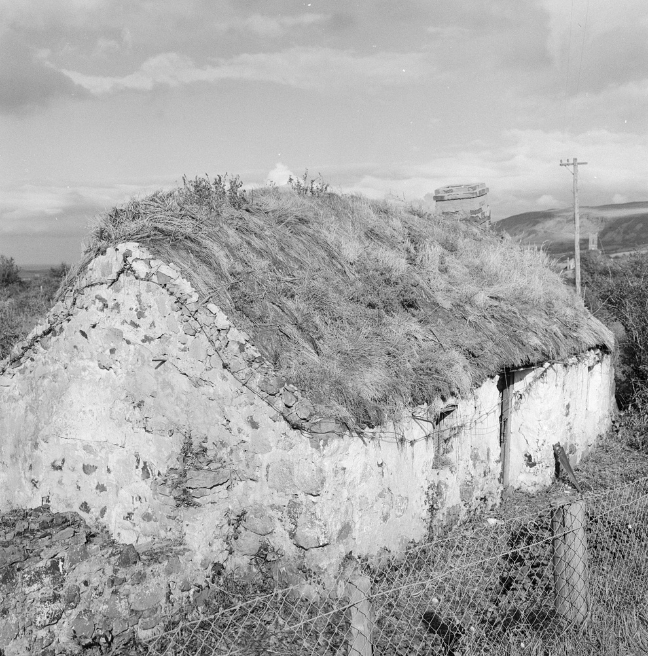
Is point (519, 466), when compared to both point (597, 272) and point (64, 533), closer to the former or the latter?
point (64, 533)

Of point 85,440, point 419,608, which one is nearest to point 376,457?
point 419,608

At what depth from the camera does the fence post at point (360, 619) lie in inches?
137

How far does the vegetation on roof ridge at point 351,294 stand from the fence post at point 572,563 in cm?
222

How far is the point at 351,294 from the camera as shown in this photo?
8664 millimetres

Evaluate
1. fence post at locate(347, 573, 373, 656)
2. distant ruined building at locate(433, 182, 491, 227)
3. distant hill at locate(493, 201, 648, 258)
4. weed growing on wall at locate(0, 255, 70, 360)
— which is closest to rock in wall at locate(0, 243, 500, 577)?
weed growing on wall at locate(0, 255, 70, 360)

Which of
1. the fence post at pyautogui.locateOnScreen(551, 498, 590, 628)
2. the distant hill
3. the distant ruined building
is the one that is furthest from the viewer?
the distant hill

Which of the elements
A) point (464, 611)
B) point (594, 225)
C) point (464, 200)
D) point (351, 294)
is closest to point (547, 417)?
point (351, 294)

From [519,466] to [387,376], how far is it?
4009 mm

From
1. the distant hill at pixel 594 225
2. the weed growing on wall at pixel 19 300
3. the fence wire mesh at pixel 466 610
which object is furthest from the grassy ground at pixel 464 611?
the distant hill at pixel 594 225

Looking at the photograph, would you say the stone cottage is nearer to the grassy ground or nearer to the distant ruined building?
the grassy ground

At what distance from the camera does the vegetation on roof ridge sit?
687cm

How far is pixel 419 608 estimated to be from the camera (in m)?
6.07

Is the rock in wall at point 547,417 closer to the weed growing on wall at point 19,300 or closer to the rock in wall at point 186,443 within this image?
the rock in wall at point 186,443

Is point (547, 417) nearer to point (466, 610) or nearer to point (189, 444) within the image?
point (466, 610)
